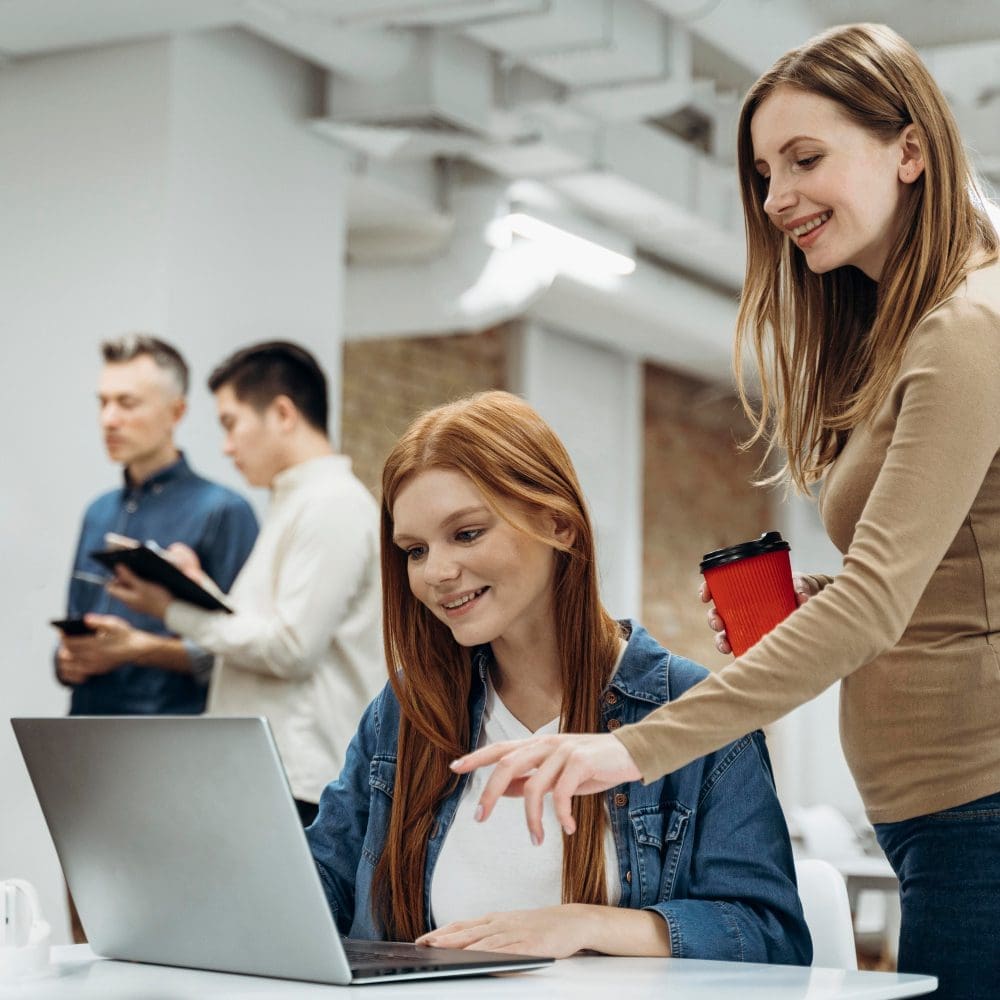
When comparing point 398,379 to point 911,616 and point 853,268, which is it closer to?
point 853,268

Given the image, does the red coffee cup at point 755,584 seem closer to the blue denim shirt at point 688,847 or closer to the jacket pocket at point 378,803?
the blue denim shirt at point 688,847

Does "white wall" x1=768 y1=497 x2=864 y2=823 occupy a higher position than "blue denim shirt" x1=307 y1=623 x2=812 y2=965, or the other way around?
"blue denim shirt" x1=307 y1=623 x2=812 y2=965

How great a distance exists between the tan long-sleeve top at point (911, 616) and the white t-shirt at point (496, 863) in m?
0.32

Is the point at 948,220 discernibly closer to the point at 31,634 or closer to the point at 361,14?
the point at 361,14

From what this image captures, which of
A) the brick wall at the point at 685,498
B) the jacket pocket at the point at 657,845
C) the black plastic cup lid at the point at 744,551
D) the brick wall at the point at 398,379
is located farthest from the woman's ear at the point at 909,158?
the brick wall at the point at 685,498

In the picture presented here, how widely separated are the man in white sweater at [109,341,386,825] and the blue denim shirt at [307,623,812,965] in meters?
1.49

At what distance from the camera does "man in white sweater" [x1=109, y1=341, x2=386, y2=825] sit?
332 cm

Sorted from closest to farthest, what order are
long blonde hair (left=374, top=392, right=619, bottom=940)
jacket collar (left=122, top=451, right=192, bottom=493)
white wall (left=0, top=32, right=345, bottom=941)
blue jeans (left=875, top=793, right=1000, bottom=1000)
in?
blue jeans (left=875, top=793, right=1000, bottom=1000)
long blonde hair (left=374, top=392, right=619, bottom=940)
jacket collar (left=122, top=451, right=192, bottom=493)
white wall (left=0, top=32, right=345, bottom=941)

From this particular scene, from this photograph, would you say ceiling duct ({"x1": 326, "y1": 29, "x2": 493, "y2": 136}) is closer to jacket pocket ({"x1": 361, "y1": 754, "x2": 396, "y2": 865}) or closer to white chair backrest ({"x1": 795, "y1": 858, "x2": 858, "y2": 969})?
jacket pocket ({"x1": 361, "y1": 754, "x2": 396, "y2": 865})

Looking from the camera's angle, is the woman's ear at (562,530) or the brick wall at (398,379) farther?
the brick wall at (398,379)

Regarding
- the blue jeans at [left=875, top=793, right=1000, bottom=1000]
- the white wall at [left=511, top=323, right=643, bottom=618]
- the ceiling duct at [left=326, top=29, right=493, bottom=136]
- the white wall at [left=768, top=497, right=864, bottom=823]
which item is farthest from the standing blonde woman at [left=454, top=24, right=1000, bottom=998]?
the white wall at [left=768, top=497, right=864, bottom=823]

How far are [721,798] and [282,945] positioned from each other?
485 millimetres

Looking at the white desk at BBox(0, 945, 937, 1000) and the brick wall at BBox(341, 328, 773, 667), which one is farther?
the brick wall at BBox(341, 328, 773, 667)

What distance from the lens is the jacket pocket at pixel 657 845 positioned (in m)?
1.58
